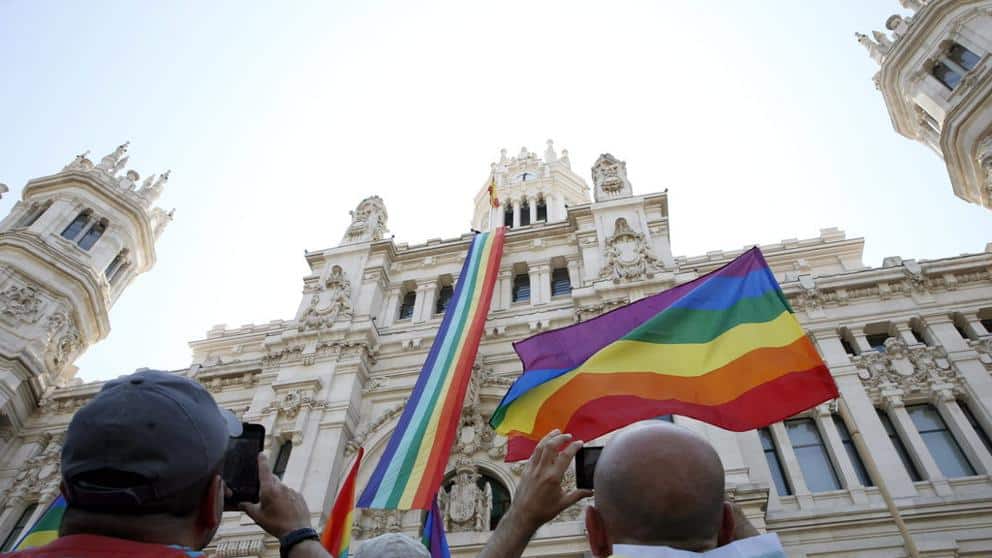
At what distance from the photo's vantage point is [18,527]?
1772cm

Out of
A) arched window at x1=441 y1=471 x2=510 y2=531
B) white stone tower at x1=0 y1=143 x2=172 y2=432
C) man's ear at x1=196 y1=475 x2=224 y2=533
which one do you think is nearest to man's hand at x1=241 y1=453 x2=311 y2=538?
man's ear at x1=196 y1=475 x2=224 y2=533

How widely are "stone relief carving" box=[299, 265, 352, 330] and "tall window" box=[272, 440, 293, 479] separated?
3951mm

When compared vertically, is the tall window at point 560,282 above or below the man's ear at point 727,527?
above

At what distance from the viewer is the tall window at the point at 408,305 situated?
68.8 ft

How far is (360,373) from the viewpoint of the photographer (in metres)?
17.6

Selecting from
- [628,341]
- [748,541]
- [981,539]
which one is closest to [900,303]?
[981,539]

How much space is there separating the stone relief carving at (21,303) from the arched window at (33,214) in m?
4.76

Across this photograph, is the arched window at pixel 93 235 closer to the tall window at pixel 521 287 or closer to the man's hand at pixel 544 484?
the tall window at pixel 521 287

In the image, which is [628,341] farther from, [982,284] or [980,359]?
[982,284]

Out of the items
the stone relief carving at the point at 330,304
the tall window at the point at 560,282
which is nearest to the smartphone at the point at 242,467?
the stone relief carving at the point at 330,304

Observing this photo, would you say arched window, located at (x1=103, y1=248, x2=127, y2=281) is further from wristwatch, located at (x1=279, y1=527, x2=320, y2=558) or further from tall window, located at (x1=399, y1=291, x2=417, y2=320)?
wristwatch, located at (x1=279, y1=527, x2=320, y2=558)

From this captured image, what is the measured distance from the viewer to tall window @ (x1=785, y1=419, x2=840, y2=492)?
13.3 meters

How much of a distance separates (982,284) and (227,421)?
19460 mm

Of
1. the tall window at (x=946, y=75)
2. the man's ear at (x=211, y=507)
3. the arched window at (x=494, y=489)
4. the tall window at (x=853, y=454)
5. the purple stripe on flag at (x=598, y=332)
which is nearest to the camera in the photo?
the man's ear at (x=211, y=507)
